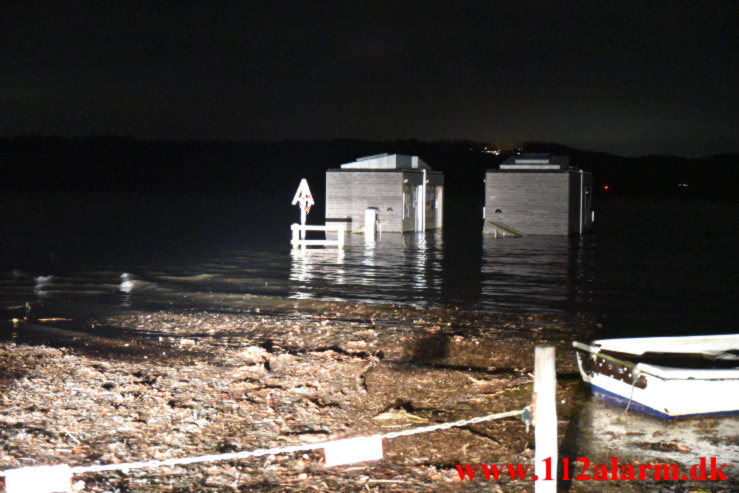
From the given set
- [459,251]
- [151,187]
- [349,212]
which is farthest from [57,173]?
[459,251]

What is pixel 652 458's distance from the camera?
6426 millimetres

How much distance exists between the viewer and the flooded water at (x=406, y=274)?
14133 mm

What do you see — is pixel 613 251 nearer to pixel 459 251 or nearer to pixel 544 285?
pixel 459 251

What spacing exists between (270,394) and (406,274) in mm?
10689

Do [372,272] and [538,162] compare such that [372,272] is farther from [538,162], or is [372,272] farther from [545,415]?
[538,162]

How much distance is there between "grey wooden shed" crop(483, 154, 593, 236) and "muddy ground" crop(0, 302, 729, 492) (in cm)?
2118

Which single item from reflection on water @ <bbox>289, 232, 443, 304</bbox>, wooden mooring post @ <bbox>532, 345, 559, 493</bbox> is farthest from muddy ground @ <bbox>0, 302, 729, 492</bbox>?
reflection on water @ <bbox>289, 232, 443, 304</bbox>

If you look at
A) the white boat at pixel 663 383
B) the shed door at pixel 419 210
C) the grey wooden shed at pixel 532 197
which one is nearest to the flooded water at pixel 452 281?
the white boat at pixel 663 383

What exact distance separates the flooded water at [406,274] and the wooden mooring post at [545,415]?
7176mm

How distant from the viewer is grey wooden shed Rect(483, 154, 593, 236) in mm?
32969

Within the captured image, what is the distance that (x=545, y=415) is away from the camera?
503 centimetres

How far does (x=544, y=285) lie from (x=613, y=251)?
975cm

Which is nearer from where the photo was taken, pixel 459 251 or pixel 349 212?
pixel 459 251

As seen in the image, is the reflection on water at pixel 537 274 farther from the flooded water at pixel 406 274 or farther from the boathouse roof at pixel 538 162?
the boathouse roof at pixel 538 162
